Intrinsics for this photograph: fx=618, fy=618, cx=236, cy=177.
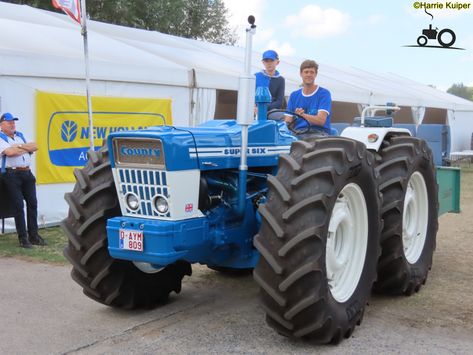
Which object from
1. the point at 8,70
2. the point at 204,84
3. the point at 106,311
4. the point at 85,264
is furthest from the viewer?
the point at 204,84

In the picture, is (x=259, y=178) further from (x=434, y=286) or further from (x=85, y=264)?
(x=434, y=286)

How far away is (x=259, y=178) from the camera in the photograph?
4.83 m

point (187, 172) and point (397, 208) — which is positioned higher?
point (187, 172)

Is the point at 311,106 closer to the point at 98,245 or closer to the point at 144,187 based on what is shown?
the point at 144,187

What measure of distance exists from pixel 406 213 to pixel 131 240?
8.93 ft

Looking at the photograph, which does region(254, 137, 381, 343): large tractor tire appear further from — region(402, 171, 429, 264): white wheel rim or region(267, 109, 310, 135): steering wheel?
region(402, 171, 429, 264): white wheel rim

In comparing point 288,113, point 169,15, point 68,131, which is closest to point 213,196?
point 288,113

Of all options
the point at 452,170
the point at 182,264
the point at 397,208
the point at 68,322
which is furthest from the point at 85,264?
the point at 452,170

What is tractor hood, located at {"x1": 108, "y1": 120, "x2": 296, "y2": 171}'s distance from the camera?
3973 millimetres

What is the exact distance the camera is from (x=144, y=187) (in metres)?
4.09

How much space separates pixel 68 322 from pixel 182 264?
38.7 inches

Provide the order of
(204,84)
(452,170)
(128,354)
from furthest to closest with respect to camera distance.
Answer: (204,84), (452,170), (128,354)

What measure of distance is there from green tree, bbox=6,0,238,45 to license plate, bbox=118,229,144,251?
21017 millimetres

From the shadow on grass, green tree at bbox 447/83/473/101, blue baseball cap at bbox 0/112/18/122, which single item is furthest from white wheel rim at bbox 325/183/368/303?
green tree at bbox 447/83/473/101
